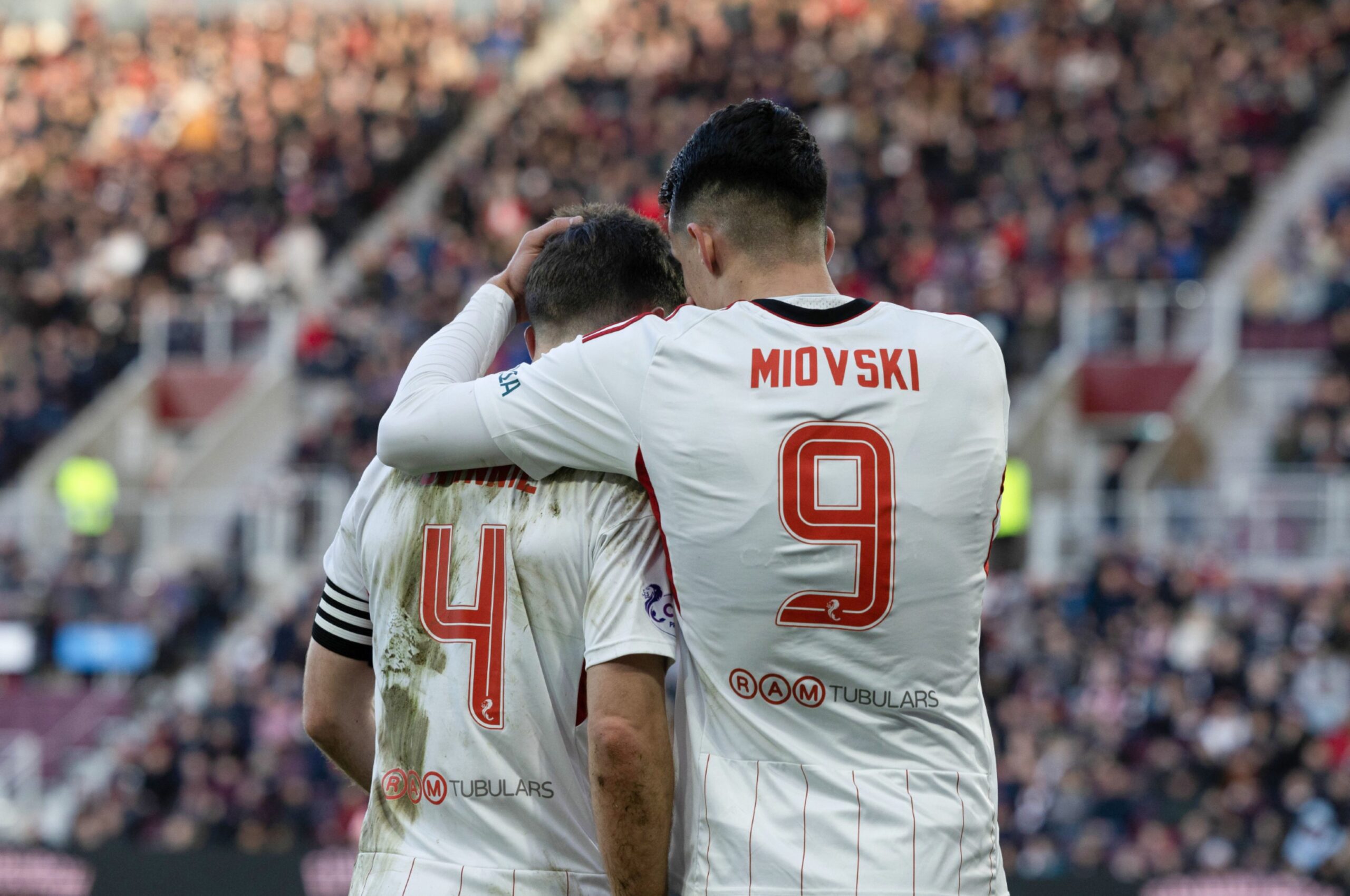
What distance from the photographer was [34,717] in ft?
63.8

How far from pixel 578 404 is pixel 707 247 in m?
0.38

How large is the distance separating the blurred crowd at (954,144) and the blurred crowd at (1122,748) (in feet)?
14.2

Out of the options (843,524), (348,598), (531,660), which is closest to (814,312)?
(843,524)

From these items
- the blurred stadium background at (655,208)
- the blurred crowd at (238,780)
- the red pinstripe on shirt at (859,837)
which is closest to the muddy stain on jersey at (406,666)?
the red pinstripe on shirt at (859,837)

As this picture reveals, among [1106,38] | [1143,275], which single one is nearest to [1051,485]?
[1143,275]

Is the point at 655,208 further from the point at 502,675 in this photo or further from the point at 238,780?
the point at 238,780

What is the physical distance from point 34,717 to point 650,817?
58.9 feet

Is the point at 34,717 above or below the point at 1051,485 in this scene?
below

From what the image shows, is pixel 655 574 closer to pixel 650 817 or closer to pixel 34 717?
pixel 650 817

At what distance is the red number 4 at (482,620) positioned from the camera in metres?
3.28

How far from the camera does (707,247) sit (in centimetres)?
324

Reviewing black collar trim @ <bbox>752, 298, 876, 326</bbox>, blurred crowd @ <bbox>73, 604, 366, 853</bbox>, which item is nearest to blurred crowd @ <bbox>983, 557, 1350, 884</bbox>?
blurred crowd @ <bbox>73, 604, 366, 853</bbox>

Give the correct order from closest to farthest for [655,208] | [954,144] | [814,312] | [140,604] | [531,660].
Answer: [814,312]
[531,660]
[655,208]
[140,604]
[954,144]

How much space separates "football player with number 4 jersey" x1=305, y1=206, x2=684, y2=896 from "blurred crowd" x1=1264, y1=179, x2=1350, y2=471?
14002mm
